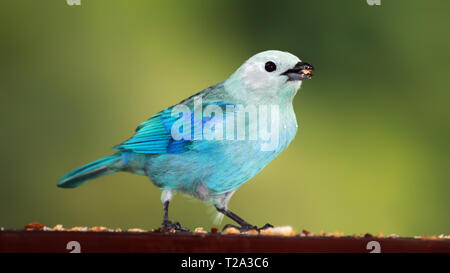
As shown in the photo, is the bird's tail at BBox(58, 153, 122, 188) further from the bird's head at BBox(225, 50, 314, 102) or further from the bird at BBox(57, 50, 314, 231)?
the bird's head at BBox(225, 50, 314, 102)

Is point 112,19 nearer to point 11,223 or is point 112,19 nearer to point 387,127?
point 11,223

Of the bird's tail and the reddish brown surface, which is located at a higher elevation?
the bird's tail

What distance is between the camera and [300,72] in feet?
10.6

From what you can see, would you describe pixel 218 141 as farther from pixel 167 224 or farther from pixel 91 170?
pixel 91 170

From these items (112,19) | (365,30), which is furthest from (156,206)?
(365,30)

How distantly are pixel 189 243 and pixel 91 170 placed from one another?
5.11 ft

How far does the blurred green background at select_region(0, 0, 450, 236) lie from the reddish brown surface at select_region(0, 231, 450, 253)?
2850 mm

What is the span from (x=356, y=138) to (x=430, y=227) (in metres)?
1.02

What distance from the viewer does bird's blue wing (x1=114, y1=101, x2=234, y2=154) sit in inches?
131

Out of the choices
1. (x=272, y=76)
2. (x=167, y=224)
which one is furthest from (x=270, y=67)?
(x=167, y=224)

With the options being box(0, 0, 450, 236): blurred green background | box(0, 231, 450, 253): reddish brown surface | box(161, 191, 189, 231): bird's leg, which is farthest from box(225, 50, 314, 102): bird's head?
box(0, 0, 450, 236): blurred green background

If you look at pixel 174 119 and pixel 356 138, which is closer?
pixel 174 119

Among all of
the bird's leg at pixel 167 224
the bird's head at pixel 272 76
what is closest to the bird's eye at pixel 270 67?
the bird's head at pixel 272 76

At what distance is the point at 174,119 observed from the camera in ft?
11.4
